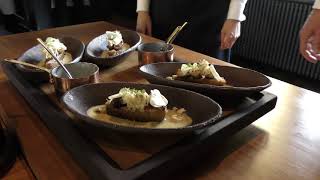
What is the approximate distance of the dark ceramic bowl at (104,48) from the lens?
3.88 ft

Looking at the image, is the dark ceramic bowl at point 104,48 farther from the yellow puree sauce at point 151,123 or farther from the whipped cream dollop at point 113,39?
the yellow puree sauce at point 151,123

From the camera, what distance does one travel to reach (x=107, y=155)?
0.67 meters

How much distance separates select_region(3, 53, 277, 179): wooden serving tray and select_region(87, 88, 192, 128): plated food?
0.05 m

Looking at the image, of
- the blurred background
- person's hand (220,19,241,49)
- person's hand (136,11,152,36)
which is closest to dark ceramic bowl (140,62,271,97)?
person's hand (220,19,241,49)

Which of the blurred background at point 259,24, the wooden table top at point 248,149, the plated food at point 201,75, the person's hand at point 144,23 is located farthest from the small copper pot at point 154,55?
the blurred background at point 259,24

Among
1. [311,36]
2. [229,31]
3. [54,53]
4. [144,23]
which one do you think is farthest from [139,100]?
[144,23]

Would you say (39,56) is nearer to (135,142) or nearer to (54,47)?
(54,47)

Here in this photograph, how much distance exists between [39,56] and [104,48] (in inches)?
10.8

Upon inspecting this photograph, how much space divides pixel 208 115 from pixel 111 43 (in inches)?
26.6

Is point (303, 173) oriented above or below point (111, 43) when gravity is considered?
below

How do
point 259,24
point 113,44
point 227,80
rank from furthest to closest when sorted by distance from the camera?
point 259,24 → point 113,44 → point 227,80

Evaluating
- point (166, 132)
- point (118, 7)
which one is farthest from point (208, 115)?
point (118, 7)

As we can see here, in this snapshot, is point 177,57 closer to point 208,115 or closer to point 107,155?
point 208,115

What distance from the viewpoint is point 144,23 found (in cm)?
176
